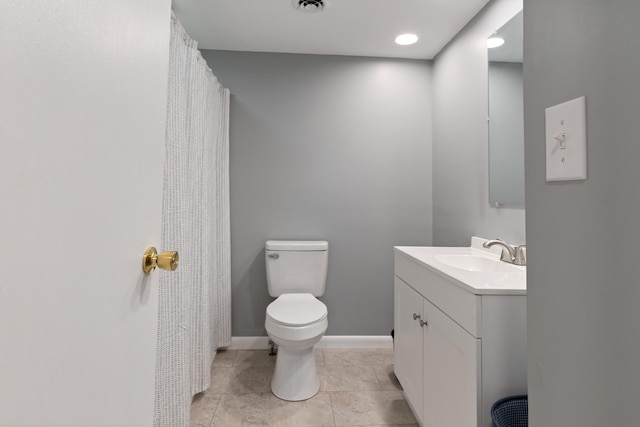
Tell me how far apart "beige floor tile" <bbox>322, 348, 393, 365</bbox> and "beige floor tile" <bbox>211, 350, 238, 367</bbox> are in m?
0.69

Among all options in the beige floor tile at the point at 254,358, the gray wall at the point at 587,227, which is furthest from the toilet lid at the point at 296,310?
the gray wall at the point at 587,227

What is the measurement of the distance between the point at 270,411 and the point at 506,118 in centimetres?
202

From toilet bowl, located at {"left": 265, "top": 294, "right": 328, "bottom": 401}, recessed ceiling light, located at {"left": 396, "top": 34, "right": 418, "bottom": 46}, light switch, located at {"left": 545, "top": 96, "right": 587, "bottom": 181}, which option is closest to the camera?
light switch, located at {"left": 545, "top": 96, "right": 587, "bottom": 181}

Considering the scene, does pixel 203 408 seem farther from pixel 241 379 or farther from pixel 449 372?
pixel 449 372

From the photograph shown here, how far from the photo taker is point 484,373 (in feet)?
3.34

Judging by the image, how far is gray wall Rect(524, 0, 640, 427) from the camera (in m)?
0.39

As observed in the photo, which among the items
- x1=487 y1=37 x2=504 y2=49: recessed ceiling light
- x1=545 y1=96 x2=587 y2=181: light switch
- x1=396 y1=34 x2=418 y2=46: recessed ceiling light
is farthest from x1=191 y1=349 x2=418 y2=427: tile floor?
x1=396 y1=34 x2=418 y2=46: recessed ceiling light

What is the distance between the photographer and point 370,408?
5.68 ft

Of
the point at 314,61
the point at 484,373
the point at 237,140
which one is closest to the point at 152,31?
the point at 484,373

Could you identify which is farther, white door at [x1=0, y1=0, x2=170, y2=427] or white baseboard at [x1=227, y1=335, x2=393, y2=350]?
white baseboard at [x1=227, y1=335, x2=393, y2=350]

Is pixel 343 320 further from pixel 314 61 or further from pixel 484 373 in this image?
pixel 314 61

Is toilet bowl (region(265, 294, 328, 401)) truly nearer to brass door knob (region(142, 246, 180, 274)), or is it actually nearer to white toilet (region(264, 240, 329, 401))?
white toilet (region(264, 240, 329, 401))

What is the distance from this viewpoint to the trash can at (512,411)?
0.97 m

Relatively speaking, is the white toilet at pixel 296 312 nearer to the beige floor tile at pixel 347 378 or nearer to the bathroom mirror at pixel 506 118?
the beige floor tile at pixel 347 378
